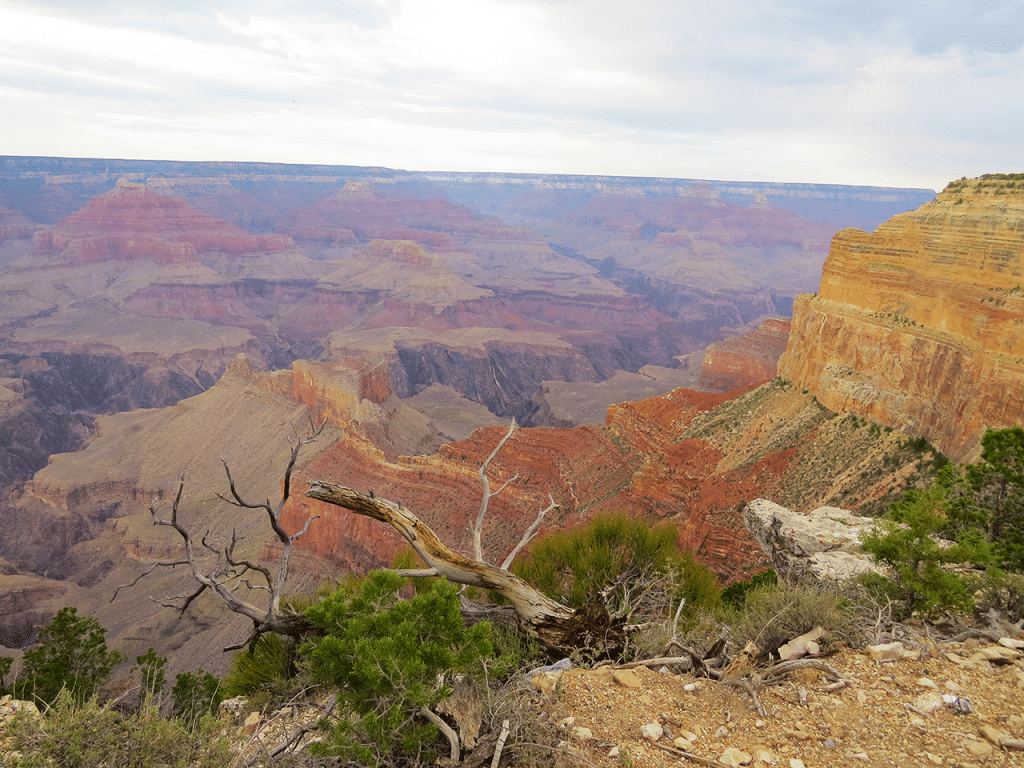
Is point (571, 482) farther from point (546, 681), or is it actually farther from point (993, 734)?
point (993, 734)

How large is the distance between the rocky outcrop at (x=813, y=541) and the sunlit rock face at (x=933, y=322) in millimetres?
9404

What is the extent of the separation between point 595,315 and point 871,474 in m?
169

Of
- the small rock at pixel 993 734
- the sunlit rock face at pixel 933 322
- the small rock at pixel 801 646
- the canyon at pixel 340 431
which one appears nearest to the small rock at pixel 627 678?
the small rock at pixel 801 646

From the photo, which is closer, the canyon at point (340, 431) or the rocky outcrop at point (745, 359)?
the canyon at point (340, 431)

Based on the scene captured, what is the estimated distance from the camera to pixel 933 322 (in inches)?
1116

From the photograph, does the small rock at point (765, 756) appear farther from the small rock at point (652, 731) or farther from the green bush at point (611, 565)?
the green bush at point (611, 565)

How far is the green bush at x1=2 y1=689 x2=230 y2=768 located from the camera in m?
5.67

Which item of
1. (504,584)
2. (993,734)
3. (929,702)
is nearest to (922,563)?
(929,702)

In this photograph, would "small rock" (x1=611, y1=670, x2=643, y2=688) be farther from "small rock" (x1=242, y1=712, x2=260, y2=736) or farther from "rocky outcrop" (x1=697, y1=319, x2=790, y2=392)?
"rocky outcrop" (x1=697, y1=319, x2=790, y2=392)

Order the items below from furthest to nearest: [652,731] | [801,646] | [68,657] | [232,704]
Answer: [68,657] < [232,704] < [801,646] < [652,731]

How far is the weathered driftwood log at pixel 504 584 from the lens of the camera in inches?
370

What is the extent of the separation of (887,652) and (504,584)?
5.28 meters

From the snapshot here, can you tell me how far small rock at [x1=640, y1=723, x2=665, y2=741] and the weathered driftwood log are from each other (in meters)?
2.85

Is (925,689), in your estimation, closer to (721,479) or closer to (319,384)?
(721,479)
